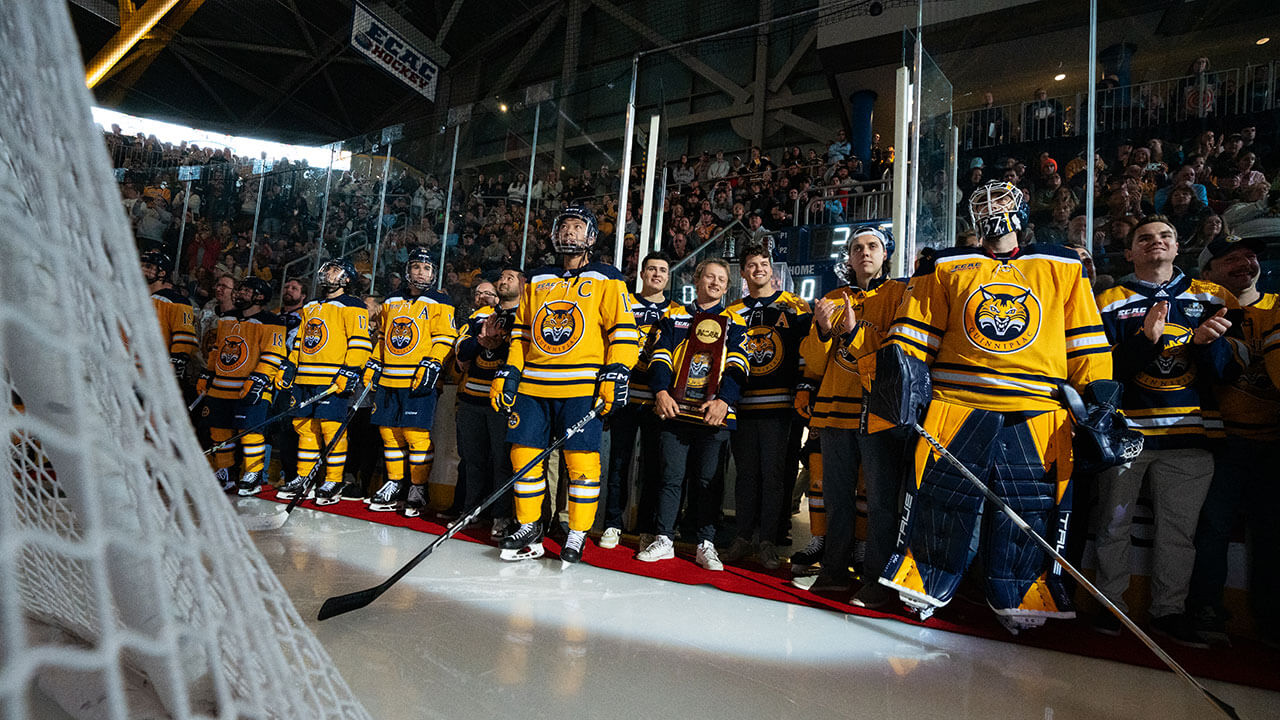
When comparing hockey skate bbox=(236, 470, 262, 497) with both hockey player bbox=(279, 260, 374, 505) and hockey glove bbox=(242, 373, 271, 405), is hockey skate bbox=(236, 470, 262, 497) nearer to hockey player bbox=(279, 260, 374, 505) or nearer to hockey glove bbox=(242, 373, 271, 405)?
hockey player bbox=(279, 260, 374, 505)

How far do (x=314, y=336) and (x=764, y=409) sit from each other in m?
3.49

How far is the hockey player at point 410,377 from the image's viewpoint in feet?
14.1

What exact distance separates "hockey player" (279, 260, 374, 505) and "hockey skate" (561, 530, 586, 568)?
2.28 m

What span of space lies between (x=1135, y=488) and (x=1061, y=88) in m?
2.90

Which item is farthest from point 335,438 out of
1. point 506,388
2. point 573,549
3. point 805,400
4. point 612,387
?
point 805,400

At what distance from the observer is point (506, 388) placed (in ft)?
10.5

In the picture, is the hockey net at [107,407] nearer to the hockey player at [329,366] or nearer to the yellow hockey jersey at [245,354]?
the hockey player at [329,366]

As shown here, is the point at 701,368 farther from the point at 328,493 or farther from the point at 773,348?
the point at 328,493

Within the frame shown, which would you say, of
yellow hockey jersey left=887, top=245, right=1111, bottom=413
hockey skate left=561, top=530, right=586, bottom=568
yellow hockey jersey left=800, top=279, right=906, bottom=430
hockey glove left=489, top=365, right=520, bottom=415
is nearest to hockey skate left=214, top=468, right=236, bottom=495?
hockey glove left=489, top=365, right=520, bottom=415

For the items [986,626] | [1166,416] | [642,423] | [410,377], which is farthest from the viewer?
[410,377]

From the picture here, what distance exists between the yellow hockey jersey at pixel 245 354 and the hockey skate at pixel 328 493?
1213 mm

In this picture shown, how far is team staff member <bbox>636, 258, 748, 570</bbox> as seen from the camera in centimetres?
334

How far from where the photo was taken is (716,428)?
3.47 metres

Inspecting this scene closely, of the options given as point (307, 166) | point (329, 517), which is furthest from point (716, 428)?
point (307, 166)
